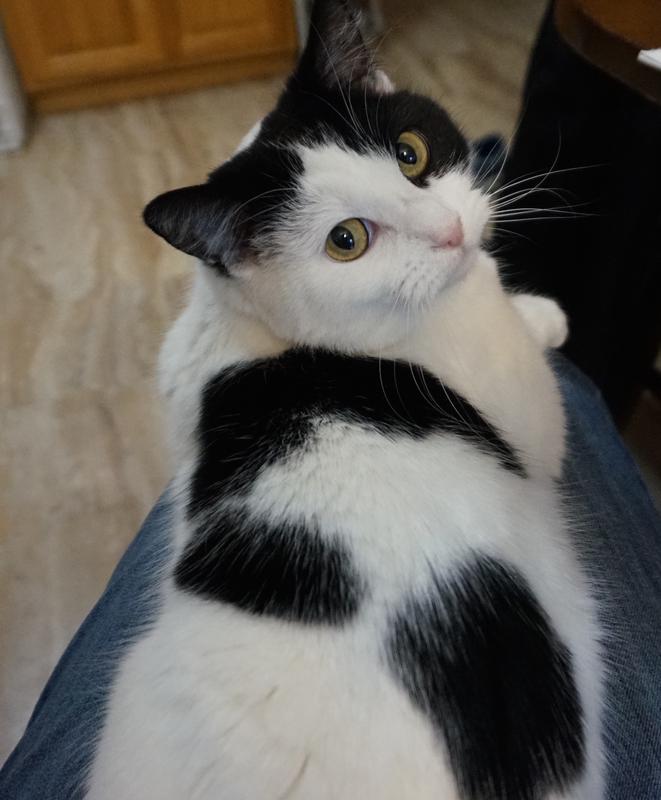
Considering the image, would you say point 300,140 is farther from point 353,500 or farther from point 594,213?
point 594,213

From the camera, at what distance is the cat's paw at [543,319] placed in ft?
3.44

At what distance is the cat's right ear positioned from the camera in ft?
2.39

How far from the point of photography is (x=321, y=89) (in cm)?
90

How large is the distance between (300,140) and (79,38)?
253cm

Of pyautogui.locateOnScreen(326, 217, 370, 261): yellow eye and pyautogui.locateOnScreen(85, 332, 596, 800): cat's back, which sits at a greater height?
pyautogui.locateOnScreen(326, 217, 370, 261): yellow eye

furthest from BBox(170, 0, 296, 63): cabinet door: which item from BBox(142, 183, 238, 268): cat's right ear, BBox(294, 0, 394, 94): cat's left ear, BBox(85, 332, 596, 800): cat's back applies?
BBox(85, 332, 596, 800): cat's back

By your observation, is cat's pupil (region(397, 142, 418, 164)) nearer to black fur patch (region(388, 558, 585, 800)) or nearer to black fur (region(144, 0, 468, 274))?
black fur (region(144, 0, 468, 274))

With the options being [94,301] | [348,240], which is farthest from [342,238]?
[94,301]

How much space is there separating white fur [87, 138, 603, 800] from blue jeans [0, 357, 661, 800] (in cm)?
8

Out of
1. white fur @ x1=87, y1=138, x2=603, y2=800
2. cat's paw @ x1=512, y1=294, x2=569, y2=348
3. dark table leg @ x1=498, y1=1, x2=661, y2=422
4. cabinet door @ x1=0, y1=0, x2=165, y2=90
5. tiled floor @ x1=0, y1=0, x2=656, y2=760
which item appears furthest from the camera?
cabinet door @ x1=0, y1=0, x2=165, y2=90

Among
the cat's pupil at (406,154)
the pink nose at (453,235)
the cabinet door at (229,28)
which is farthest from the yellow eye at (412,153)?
the cabinet door at (229,28)

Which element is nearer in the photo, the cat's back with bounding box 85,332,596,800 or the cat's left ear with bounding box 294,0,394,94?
the cat's back with bounding box 85,332,596,800

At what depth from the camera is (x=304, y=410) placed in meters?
0.77

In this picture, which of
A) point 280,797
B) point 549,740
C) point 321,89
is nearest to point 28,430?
point 321,89
